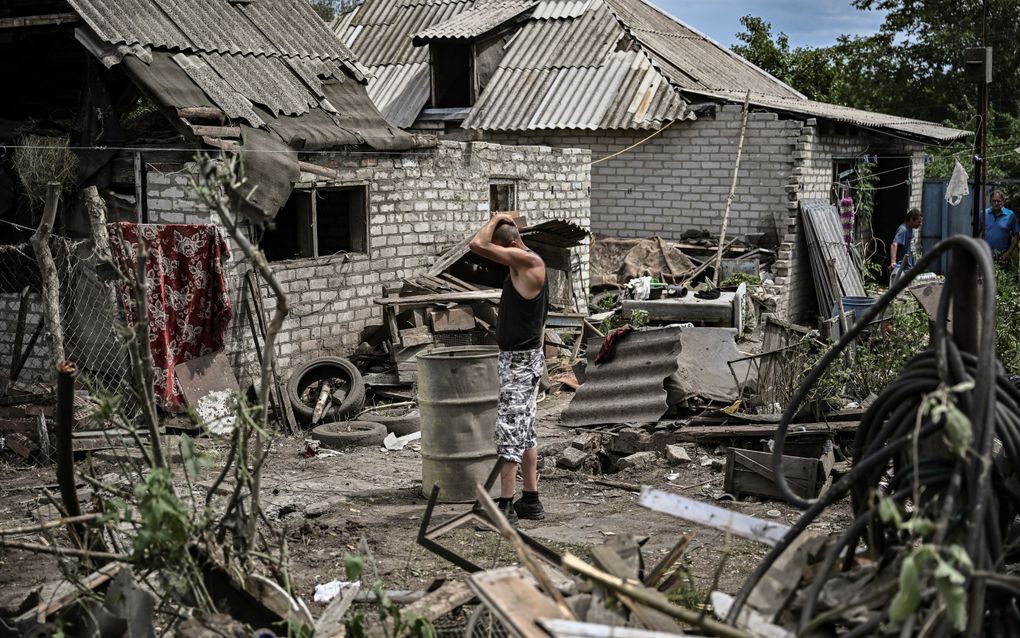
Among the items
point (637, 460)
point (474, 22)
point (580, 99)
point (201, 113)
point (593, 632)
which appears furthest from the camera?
point (474, 22)

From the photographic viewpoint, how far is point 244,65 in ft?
36.3

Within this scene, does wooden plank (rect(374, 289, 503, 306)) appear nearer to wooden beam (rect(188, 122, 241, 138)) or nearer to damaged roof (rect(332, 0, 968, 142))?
wooden beam (rect(188, 122, 241, 138))

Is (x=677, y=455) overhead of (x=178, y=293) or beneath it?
beneath

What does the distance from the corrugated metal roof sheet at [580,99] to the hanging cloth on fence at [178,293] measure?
24.3 feet

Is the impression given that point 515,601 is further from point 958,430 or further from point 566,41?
point 566,41

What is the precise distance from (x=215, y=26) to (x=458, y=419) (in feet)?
19.6

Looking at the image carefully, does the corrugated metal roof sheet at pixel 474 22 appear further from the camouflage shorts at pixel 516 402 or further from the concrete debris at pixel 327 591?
the concrete debris at pixel 327 591

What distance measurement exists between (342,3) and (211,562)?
5174cm

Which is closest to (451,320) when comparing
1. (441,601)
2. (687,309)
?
(687,309)

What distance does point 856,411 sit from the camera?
8391 millimetres

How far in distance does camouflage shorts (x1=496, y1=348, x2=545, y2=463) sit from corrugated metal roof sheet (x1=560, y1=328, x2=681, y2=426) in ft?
8.58

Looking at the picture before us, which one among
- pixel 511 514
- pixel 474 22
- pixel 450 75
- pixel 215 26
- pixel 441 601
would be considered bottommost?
pixel 511 514

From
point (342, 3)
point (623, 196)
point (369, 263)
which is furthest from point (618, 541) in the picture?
point (342, 3)

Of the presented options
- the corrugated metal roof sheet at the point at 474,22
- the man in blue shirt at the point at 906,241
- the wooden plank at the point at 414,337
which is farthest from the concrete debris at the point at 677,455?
the corrugated metal roof sheet at the point at 474,22
